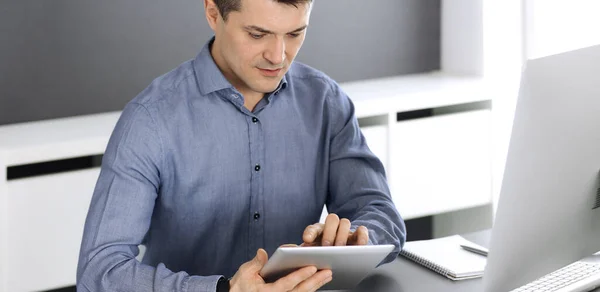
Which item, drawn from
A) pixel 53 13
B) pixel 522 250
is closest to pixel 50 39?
pixel 53 13

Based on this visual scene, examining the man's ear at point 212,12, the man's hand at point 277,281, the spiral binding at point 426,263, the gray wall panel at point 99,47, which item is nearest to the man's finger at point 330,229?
the man's hand at point 277,281

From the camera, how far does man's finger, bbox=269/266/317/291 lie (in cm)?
167

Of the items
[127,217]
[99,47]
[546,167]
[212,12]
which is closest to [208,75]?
[212,12]

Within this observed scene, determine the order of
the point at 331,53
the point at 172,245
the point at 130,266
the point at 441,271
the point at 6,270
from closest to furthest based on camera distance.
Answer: the point at 130,266, the point at 441,271, the point at 172,245, the point at 6,270, the point at 331,53

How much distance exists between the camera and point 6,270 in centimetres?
298

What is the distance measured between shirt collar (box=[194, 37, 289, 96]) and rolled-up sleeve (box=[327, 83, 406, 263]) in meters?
0.32

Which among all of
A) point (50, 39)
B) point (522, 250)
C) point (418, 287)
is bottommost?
point (418, 287)

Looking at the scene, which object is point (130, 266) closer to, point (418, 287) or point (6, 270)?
point (418, 287)

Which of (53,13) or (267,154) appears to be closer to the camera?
(267,154)

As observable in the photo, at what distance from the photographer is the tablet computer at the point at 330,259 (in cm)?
160

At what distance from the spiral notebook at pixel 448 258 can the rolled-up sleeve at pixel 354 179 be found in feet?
0.15

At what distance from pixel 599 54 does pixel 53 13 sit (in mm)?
2342

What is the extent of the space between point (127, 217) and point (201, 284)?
25 centimetres

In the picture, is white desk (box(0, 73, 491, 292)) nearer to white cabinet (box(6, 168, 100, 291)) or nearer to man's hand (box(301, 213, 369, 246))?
white cabinet (box(6, 168, 100, 291))
